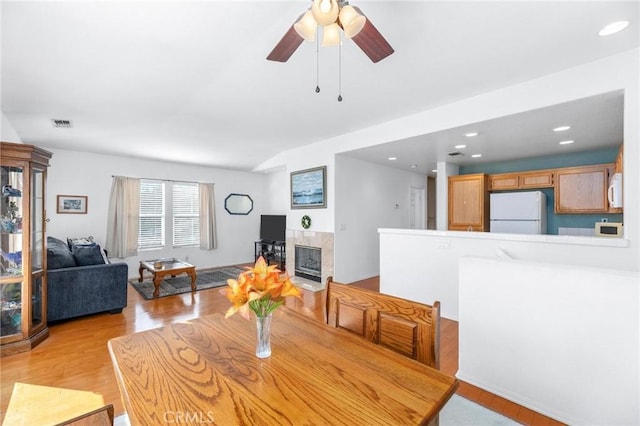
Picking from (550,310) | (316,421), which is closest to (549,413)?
(550,310)

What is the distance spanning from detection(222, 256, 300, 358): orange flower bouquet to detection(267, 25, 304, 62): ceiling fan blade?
52.6 inches

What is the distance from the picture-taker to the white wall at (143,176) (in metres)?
5.07

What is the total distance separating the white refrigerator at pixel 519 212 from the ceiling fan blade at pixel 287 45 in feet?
14.1

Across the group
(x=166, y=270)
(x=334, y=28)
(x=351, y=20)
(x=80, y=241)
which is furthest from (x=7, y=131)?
(x=351, y=20)

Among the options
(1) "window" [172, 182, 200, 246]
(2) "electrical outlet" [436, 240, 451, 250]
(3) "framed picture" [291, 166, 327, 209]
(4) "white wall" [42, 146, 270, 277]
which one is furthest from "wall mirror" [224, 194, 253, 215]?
(2) "electrical outlet" [436, 240, 451, 250]

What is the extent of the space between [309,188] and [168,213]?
3372 mm

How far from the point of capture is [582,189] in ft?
13.6

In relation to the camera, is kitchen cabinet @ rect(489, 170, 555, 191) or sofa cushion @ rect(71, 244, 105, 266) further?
kitchen cabinet @ rect(489, 170, 555, 191)

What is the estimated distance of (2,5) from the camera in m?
1.75

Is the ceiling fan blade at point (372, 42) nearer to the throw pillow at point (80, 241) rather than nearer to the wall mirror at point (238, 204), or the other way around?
the throw pillow at point (80, 241)

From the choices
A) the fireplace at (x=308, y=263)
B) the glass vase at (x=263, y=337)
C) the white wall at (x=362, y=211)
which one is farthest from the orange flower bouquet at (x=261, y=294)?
the fireplace at (x=308, y=263)

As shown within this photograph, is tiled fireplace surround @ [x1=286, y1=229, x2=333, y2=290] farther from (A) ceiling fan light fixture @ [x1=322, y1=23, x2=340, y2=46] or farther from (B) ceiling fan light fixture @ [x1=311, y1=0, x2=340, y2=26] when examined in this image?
(B) ceiling fan light fixture @ [x1=311, y1=0, x2=340, y2=26]

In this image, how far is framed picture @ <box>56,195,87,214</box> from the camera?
5043 mm

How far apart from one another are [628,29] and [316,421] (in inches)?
123
